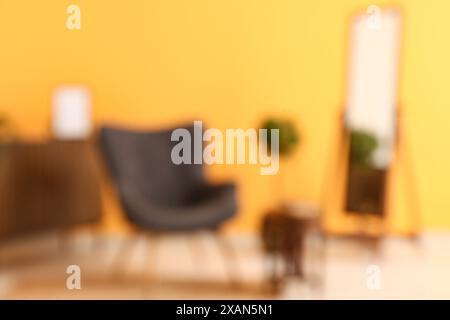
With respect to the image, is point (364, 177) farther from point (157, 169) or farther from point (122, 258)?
point (122, 258)

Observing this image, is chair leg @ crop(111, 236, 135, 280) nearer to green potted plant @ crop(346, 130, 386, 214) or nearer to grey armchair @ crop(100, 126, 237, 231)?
grey armchair @ crop(100, 126, 237, 231)

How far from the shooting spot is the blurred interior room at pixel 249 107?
394cm

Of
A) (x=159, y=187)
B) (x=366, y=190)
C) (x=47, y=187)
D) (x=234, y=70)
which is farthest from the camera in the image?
(x=234, y=70)

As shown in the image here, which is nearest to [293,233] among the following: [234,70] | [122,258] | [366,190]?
[366,190]

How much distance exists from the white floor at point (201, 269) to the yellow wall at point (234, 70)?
1.08 ft

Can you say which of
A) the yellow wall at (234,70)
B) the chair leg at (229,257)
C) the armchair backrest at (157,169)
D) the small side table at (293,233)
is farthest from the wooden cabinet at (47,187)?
the small side table at (293,233)

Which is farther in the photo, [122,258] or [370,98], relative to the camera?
[370,98]

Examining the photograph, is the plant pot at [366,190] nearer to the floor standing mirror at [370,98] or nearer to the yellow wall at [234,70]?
the floor standing mirror at [370,98]

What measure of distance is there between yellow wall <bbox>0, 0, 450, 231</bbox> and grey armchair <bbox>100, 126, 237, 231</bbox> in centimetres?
72

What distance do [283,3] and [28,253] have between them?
2711 mm

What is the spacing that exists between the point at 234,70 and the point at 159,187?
1236 millimetres

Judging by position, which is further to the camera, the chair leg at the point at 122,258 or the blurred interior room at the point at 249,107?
the blurred interior room at the point at 249,107

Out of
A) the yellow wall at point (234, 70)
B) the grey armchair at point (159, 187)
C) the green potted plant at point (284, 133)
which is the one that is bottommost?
the grey armchair at point (159, 187)

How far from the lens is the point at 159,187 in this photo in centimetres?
352
